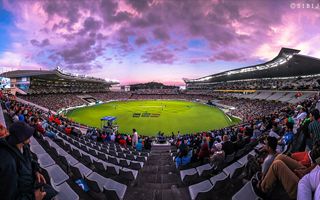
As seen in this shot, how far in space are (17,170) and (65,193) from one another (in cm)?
209

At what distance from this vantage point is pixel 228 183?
13.1ft

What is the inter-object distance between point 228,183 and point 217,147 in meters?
2.64

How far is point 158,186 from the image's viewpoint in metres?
5.20

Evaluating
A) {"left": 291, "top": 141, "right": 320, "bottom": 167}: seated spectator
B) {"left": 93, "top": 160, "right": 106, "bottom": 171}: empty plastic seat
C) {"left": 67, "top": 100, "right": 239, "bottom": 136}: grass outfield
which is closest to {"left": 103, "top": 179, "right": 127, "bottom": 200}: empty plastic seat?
{"left": 93, "top": 160, "right": 106, "bottom": 171}: empty plastic seat

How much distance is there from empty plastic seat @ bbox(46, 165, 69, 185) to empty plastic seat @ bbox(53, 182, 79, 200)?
0.20 meters

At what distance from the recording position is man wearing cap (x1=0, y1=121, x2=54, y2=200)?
1.70m

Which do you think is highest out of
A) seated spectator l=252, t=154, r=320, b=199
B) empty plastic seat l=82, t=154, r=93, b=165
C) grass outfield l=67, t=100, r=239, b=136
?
seated spectator l=252, t=154, r=320, b=199

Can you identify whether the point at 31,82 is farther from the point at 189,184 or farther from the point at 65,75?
the point at 189,184

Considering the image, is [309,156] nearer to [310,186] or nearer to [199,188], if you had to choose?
[310,186]

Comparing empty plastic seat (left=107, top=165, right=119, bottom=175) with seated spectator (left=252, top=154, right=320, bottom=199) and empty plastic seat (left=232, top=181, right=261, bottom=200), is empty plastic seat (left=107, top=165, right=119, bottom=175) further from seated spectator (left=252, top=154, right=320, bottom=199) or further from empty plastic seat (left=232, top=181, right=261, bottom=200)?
seated spectator (left=252, top=154, right=320, bottom=199)

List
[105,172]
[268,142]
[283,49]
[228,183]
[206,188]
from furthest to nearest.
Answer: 1. [283,49]
2. [105,172]
3. [206,188]
4. [228,183]
5. [268,142]

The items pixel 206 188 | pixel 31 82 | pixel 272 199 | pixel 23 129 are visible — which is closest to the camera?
pixel 23 129

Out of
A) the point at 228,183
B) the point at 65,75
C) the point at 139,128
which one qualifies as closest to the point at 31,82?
the point at 65,75

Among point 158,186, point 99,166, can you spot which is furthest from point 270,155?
point 99,166
